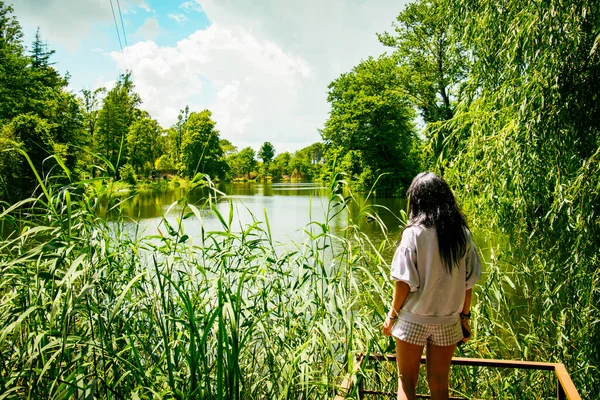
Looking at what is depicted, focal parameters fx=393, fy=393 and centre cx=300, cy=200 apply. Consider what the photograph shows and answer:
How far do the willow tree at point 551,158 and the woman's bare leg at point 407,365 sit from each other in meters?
1.60

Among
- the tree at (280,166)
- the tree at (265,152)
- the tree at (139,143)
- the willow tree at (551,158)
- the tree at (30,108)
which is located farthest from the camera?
the tree at (265,152)

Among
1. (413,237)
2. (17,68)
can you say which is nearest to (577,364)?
(413,237)

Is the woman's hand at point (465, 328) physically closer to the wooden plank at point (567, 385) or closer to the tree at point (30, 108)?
the wooden plank at point (567, 385)

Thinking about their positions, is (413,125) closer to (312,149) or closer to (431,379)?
(431,379)

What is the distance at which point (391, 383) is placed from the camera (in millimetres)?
2367

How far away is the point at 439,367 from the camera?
5.74ft

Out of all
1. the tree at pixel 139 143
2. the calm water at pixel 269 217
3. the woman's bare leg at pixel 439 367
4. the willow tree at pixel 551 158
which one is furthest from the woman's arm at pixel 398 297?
the tree at pixel 139 143

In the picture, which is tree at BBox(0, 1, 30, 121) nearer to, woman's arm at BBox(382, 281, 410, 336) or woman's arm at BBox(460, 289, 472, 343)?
woman's arm at BBox(382, 281, 410, 336)

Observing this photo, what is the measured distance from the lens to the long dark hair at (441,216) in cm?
166

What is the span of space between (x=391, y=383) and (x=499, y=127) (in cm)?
257

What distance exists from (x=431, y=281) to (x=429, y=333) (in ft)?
0.78

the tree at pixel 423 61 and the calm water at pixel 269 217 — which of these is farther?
the tree at pixel 423 61

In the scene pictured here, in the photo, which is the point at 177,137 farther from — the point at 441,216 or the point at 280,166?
the point at 441,216

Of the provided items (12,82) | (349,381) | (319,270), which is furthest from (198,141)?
(349,381)
